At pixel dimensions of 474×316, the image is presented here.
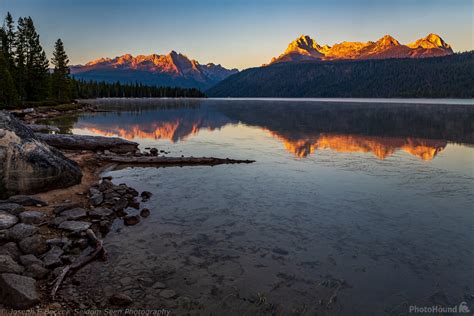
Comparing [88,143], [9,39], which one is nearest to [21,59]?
[9,39]

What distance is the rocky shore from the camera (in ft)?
25.2

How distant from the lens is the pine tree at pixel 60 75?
9186 centimetres

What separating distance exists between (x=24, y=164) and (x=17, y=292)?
8124 mm

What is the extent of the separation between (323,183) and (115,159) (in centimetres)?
1412

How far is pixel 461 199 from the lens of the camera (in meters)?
15.1

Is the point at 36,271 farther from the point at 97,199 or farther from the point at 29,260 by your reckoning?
the point at 97,199

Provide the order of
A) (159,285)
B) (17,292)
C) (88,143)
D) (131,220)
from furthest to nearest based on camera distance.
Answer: (88,143)
(131,220)
(159,285)
(17,292)

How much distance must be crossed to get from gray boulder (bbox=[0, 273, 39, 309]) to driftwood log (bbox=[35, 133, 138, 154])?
1889 cm

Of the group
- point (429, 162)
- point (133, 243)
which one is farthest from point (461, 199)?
point (133, 243)

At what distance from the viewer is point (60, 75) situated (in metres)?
91.5

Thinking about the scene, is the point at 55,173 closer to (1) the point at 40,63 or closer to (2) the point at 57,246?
(2) the point at 57,246

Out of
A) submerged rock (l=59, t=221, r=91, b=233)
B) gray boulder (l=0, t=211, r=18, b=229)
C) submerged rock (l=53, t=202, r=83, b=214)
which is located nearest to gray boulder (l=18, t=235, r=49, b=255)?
submerged rock (l=59, t=221, r=91, b=233)

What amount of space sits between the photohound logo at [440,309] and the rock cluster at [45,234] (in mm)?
6824

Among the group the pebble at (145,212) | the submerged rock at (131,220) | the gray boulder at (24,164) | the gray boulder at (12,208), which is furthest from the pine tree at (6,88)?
the submerged rock at (131,220)
